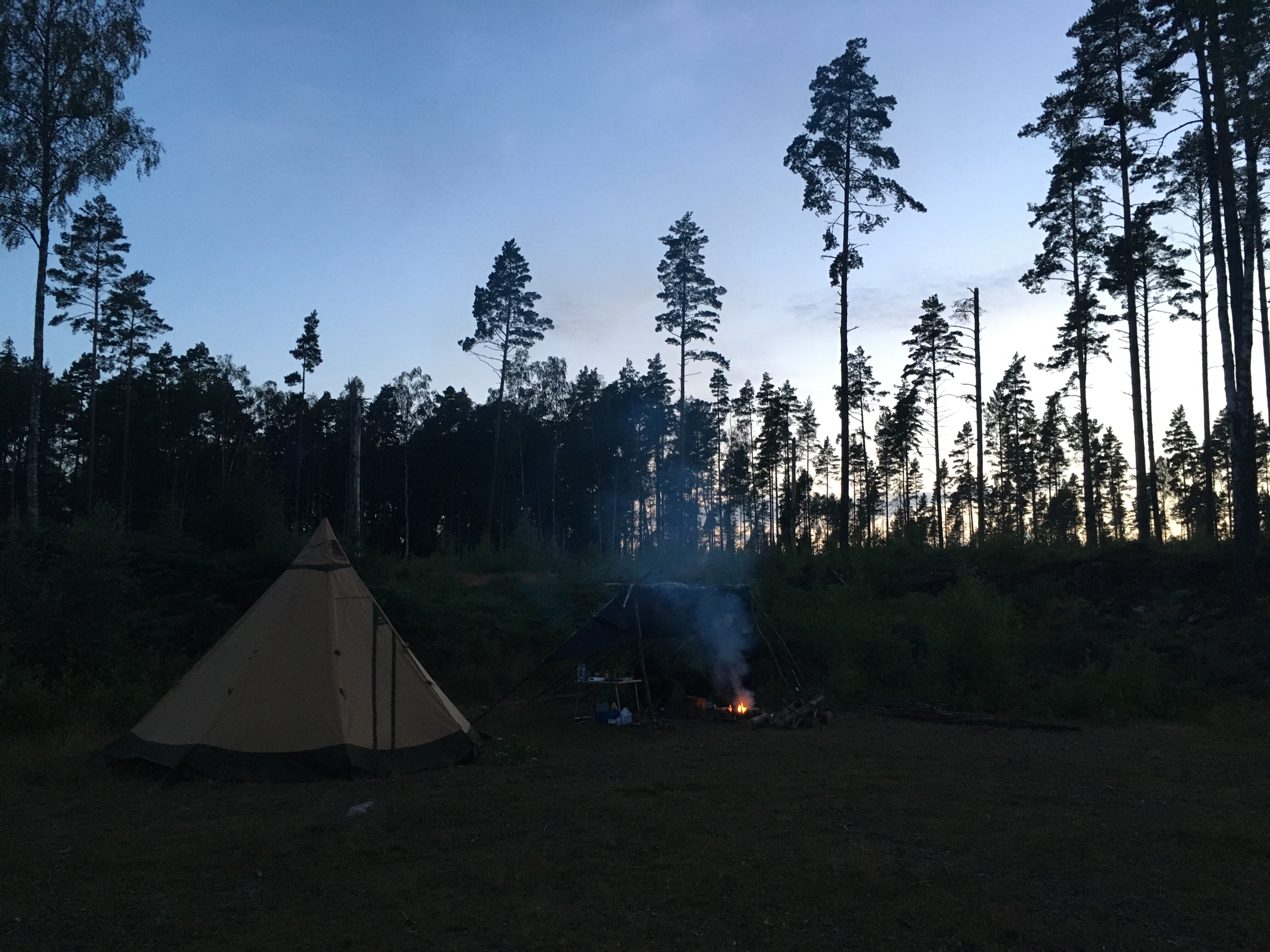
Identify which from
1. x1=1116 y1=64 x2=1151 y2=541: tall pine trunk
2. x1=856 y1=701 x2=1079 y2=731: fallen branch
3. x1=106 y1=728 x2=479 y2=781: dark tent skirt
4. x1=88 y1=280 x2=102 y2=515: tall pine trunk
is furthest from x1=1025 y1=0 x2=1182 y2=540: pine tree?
x1=88 y1=280 x2=102 y2=515: tall pine trunk

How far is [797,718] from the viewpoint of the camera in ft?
39.7

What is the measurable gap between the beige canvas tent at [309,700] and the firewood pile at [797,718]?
4509 millimetres

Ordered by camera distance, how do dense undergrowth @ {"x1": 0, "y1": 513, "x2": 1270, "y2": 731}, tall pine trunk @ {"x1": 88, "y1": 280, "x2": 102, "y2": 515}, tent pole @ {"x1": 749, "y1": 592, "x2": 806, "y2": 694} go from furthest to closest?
1. tall pine trunk @ {"x1": 88, "y1": 280, "x2": 102, "y2": 515}
2. tent pole @ {"x1": 749, "y1": 592, "x2": 806, "y2": 694}
3. dense undergrowth @ {"x1": 0, "y1": 513, "x2": 1270, "y2": 731}

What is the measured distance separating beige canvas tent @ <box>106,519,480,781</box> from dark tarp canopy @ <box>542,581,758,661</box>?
323 centimetres

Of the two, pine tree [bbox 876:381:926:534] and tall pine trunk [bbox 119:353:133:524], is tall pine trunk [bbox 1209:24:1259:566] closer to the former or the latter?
pine tree [bbox 876:381:926:534]

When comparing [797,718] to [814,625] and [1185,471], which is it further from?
[1185,471]

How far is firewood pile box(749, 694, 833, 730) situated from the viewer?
12.1 metres

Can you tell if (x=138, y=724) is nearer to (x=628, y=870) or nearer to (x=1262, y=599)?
(x=628, y=870)

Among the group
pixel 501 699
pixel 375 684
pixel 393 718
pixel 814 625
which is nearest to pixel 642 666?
pixel 501 699

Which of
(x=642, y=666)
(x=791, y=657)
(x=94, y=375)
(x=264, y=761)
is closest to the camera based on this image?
(x=264, y=761)

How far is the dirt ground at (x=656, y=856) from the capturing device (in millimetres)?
4590

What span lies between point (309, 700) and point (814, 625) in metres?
9.83

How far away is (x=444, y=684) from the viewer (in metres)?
15.1

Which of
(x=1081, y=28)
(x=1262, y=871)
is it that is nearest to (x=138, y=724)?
(x=1262, y=871)
